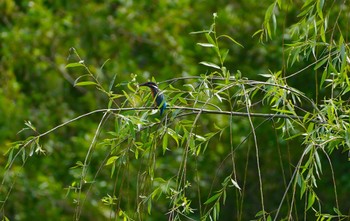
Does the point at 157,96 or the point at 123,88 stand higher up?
the point at 157,96

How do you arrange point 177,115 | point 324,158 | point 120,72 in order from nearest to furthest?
point 177,115
point 324,158
point 120,72

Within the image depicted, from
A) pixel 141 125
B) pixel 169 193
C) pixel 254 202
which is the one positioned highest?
pixel 141 125

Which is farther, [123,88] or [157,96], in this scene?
[123,88]

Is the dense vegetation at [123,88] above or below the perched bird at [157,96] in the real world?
below

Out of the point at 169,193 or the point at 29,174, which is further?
the point at 29,174

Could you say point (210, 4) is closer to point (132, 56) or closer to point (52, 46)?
point (132, 56)

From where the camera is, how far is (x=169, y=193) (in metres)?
3.27

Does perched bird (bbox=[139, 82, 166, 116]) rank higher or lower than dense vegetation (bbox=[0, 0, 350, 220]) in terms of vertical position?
higher

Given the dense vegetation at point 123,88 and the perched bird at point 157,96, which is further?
the dense vegetation at point 123,88

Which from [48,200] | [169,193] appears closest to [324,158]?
A: [48,200]

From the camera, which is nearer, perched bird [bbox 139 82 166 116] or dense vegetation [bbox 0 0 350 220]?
perched bird [bbox 139 82 166 116]

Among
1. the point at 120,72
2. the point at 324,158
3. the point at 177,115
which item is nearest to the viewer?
the point at 177,115

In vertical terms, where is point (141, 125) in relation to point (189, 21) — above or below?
above

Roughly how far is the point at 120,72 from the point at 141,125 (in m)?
5.71
